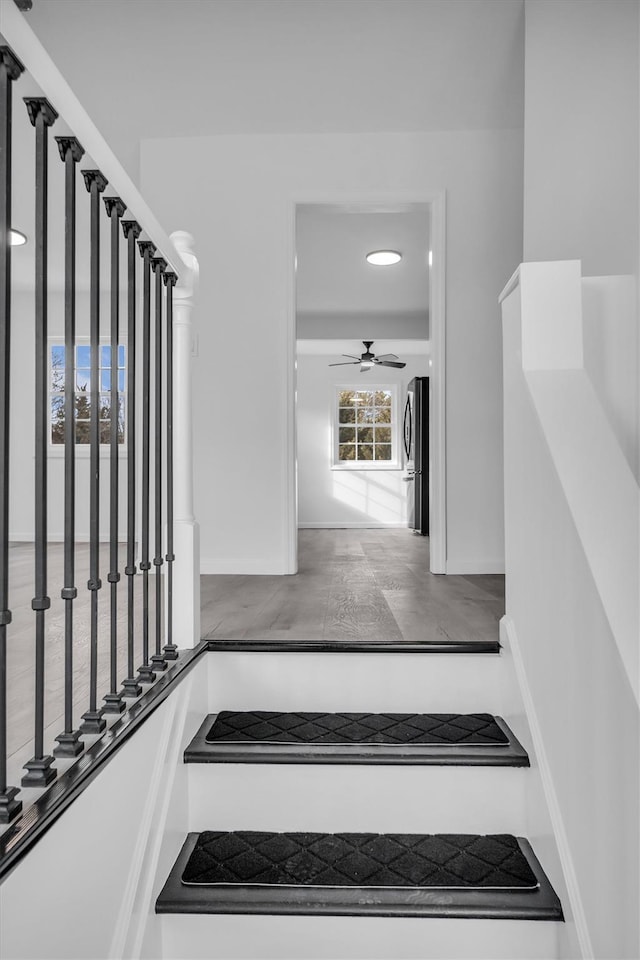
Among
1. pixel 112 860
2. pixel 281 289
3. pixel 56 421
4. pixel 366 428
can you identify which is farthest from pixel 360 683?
pixel 366 428

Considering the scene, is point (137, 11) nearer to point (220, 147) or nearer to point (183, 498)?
point (220, 147)

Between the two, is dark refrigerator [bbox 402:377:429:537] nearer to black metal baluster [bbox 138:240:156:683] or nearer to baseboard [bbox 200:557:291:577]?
baseboard [bbox 200:557:291:577]

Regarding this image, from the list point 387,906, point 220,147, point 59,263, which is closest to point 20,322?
point 59,263

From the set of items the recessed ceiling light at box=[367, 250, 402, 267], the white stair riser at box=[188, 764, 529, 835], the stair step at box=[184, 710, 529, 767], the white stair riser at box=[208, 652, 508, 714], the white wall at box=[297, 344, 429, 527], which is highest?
the recessed ceiling light at box=[367, 250, 402, 267]

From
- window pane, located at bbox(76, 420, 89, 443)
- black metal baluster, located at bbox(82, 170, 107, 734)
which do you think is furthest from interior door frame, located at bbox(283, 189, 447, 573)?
window pane, located at bbox(76, 420, 89, 443)

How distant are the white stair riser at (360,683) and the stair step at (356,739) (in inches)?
1.3

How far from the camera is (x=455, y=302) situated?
3.59 meters

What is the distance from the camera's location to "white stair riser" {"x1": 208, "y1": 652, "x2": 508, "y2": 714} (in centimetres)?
184

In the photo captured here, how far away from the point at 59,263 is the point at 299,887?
18.7 feet

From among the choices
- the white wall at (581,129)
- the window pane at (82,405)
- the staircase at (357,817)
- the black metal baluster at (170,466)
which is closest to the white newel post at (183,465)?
the black metal baluster at (170,466)

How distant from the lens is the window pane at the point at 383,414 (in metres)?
8.84

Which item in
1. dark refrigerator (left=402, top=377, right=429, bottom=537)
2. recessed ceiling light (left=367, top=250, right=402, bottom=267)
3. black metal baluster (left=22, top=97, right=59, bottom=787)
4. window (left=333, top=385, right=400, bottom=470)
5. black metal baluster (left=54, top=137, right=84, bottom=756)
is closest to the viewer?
black metal baluster (left=22, top=97, right=59, bottom=787)

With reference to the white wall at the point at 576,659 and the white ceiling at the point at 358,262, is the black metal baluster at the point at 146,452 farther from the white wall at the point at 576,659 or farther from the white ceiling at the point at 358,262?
the white ceiling at the point at 358,262

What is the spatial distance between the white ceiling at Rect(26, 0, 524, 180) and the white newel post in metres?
1.54
